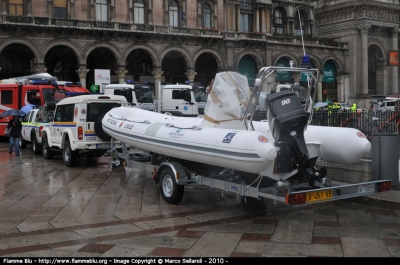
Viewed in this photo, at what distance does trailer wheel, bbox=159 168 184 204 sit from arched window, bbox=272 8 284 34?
157ft

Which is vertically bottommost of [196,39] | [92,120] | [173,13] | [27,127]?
[27,127]

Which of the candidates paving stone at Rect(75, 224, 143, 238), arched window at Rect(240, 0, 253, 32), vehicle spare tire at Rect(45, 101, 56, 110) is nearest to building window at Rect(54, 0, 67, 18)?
arched window at Rect(240, 0, 253, 32)

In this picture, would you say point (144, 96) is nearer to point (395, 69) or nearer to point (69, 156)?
point (69, 156)

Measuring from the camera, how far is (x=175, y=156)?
1018 cm

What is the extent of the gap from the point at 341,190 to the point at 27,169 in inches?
418

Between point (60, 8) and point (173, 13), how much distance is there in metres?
10.1

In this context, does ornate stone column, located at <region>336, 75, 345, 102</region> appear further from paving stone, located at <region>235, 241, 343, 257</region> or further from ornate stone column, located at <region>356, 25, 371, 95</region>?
paving stone, located at <region>235, 241, 343, 257</region>

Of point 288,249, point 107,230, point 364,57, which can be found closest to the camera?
point 288,249

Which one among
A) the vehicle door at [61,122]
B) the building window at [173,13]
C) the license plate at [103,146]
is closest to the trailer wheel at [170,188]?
the license plate at [103,146]

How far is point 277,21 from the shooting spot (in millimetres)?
55969

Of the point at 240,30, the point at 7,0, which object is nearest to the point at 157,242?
the point at 7,0

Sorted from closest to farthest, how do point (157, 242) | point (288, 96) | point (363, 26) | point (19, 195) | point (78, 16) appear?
point (157, 242)
point (288, 96)
point (19, 195)
point (78, 16)
point (363, 26)

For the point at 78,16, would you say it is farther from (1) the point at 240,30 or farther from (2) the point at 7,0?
(1) the point at 240,30

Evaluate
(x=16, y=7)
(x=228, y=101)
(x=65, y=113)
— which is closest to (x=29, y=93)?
(x=65, y=113)
